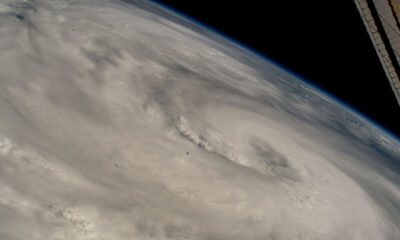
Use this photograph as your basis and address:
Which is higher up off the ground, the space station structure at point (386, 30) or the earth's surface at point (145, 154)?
the space station structure at point (386, 30)

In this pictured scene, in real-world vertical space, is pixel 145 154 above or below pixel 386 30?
below

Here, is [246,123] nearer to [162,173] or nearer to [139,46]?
[162,173]

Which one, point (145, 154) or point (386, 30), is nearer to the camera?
point (145, 154)

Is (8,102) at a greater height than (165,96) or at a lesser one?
lesser

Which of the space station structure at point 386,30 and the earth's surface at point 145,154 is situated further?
the space station structure at point 386,30

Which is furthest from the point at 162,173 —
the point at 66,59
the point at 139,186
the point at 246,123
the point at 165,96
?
the point at 66,59

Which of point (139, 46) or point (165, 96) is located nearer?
point (165, 96)
